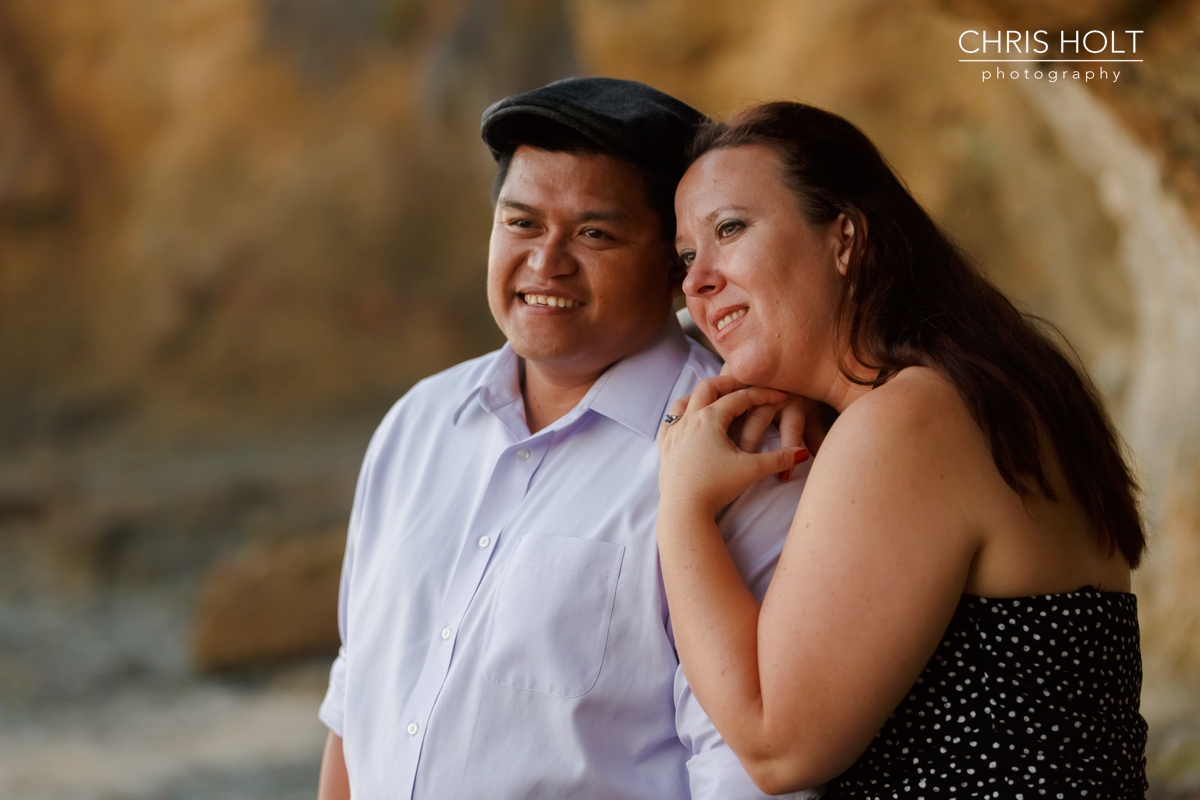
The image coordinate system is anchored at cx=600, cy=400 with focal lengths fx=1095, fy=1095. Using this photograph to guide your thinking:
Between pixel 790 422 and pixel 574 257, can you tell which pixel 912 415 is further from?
pixel 574 257

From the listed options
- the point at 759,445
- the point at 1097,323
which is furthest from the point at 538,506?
the point at 1097,323

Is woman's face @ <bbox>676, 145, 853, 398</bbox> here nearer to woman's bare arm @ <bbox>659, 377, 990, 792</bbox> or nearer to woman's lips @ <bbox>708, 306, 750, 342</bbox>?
woman's lips @ <bbox>708, 306, 750, 342</bbox>

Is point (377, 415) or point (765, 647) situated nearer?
point (765, 647)

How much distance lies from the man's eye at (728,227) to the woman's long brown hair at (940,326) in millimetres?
86

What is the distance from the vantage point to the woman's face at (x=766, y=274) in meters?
1.44

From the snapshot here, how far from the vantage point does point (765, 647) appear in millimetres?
1250

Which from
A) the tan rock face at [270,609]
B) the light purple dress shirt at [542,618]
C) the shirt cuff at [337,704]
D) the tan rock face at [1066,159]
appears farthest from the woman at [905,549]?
the tan rock face at [270,609]

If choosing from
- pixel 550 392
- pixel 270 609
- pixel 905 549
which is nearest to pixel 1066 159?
pixel 270 609

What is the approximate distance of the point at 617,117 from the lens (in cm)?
159

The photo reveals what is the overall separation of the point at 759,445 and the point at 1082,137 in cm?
359

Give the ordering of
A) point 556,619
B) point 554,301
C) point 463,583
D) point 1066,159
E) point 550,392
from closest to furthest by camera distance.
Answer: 1. point 556,619
2. point 463,583
3. point 554,301
4. point 550,392
5. point 1066,159

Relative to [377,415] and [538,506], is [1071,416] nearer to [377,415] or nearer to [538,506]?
[538,506]

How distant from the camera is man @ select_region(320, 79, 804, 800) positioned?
4.70 feet

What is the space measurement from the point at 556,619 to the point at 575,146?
2.30 ft
